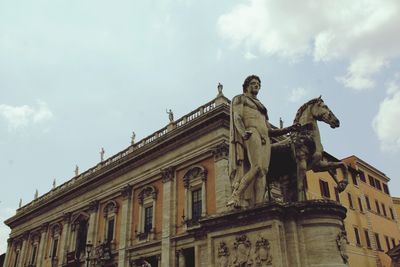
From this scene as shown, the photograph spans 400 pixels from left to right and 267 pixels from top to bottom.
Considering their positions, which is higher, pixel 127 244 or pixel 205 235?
pixel 127 244

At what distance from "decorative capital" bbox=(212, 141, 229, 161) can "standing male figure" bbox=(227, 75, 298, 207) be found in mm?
15044

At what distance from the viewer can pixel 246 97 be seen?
20.8ft

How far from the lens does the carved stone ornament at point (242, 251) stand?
4.98 m

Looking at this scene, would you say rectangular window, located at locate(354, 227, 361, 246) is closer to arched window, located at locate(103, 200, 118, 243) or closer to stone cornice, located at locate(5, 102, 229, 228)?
stone cornice, located at locate(5, 102, 229, 228)

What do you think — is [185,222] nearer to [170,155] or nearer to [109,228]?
[170,155]

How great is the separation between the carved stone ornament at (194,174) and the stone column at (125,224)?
600cm

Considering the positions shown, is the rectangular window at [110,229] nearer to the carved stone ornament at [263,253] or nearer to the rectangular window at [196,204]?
the rectangular window at [196,204]

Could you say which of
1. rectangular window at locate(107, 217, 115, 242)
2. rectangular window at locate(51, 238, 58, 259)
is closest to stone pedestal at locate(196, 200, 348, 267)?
rectangular window at locate(107, 217, 115, 242)

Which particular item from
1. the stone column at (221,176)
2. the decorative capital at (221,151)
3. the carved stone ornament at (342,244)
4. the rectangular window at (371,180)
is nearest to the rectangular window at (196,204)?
the stone column at (221,176)

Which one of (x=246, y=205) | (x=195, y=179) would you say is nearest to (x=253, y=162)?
(x=246, y=205)

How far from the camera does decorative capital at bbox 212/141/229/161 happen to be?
21553 millimetres

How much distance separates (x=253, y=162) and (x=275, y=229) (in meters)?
1.22

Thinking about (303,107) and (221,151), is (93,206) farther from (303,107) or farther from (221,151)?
(303,107)

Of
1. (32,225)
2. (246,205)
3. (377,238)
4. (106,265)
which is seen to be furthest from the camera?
(32,225)
